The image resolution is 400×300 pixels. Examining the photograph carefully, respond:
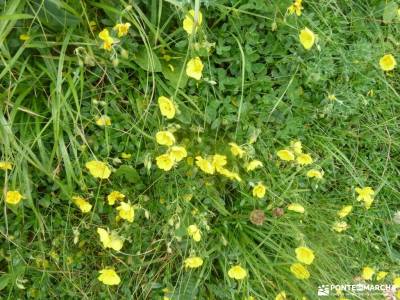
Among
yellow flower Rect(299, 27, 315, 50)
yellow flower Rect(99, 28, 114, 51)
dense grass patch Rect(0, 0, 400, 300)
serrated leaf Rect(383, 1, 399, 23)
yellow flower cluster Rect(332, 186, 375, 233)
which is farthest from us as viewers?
serrated leaf Rect(383, 1, 399, 23)

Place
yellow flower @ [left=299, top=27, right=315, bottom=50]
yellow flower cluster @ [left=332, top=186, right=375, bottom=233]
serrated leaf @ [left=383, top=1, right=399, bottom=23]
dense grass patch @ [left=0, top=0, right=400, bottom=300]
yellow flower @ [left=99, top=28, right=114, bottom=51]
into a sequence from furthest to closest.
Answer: serrated leaf @ [left=383, top=1, right=399, bottom=23] → yellow flower cluster @ [left=332, top=186, right=375, bottom=233] → yellow flower @ [left=299, top=27, right=315, bottom=50] → dense grass patch @ [left=0, top=0, right=400, bottom=300] → yellow flower @ [left=99, top=28, right=114, bottom=51]

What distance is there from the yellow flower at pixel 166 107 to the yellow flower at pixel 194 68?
149 millimetres

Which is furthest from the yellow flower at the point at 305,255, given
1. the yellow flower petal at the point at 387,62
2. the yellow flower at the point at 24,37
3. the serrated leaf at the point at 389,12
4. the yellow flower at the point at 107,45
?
the yellow flower at the point at 24,37

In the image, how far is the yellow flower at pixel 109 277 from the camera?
5.98 ft

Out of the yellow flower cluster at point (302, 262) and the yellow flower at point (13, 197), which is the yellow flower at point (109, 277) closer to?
the yellow flower at point (13, 197)

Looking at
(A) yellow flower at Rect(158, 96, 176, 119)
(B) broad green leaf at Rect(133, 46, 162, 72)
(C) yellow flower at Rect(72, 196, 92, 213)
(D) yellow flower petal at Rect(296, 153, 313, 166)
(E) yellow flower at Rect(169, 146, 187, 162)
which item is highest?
(B) broad green leaf at Rect(133, 46, 162, 72)

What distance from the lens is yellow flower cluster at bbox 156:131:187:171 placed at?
67.8 inches

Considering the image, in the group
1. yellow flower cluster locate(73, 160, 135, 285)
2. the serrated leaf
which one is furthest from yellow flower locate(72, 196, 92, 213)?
the serrated leaf

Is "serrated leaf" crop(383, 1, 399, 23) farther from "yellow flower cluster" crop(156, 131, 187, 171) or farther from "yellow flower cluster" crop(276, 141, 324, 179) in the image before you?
"yellow flower cluster" crop(156, 131, 187, 171)

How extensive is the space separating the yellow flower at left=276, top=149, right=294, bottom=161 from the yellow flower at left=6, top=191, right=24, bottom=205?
105 cm

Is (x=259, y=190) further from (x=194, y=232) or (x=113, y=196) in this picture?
(x=113, y=196)

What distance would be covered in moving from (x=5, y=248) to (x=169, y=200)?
694 millimetres

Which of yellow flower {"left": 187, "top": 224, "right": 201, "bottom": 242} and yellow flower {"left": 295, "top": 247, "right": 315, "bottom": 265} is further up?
yellow flower {"left": 187, "top": 224, "right": 201, "bottom": 242}

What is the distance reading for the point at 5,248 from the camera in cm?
191
